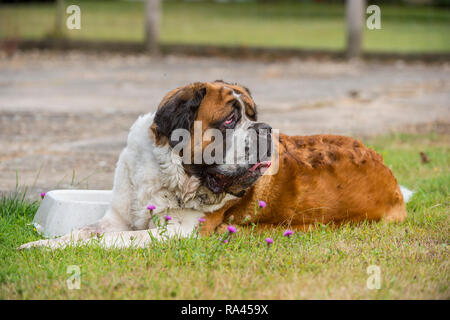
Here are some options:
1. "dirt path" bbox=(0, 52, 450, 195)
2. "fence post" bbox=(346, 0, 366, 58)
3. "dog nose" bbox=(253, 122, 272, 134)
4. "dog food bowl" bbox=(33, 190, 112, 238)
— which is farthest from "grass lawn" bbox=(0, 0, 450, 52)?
"dog nose" bbox=(253, 122, 272, 134)

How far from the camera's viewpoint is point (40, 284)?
118 inches

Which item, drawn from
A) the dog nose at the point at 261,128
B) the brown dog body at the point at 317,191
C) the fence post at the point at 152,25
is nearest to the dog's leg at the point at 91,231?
the brown dog body at the point at 317,191

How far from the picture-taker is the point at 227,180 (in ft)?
12.0

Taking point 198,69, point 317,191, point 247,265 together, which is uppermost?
point 198,69

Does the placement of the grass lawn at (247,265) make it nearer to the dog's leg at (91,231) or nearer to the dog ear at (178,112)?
the dog's leg at (91,231)

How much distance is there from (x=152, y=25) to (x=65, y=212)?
10.5 m

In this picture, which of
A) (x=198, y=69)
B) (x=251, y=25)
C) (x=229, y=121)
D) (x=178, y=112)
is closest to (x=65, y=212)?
(x=178, y=112)

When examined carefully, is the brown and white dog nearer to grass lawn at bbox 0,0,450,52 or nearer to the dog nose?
the dog nose

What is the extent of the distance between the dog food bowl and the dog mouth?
84 centimetres

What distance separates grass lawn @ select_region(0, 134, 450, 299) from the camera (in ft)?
9.65

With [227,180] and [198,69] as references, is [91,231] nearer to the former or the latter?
[227,180]
